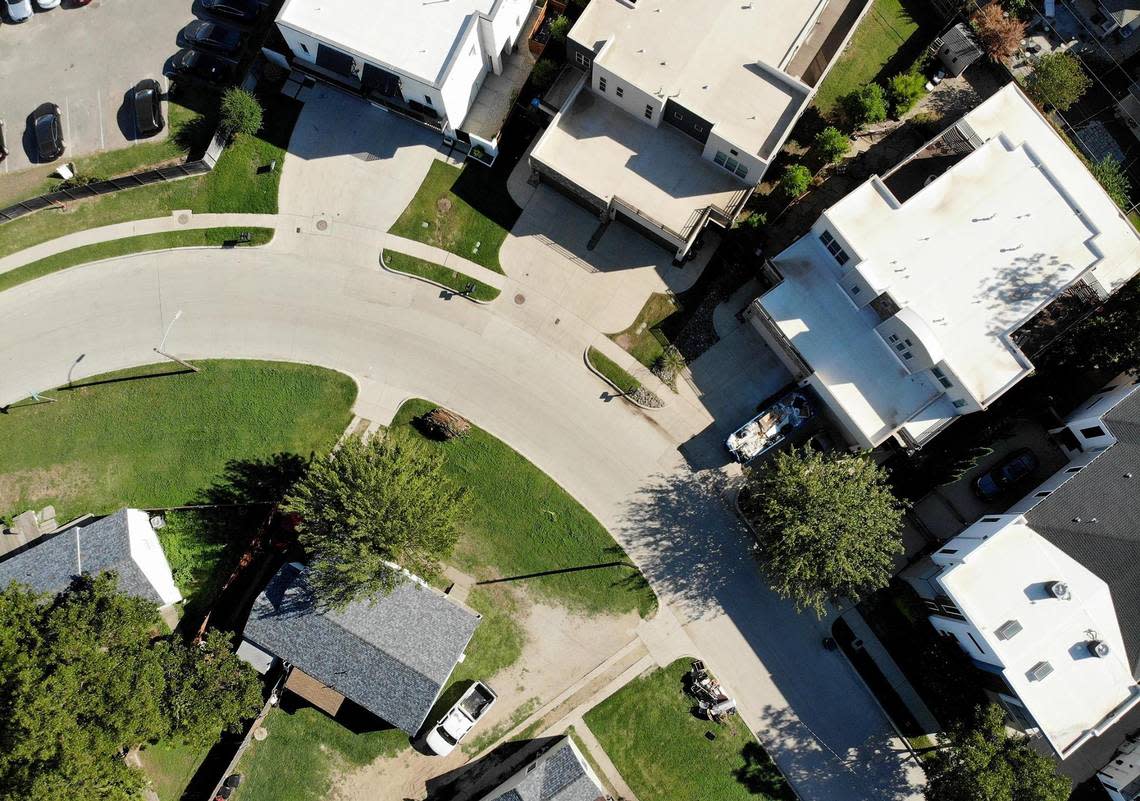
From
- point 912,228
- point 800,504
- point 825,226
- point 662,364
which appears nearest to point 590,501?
point 662,364

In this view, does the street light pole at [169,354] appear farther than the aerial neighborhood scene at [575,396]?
Yes

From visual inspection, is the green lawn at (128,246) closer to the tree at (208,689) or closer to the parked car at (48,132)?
the parked car at (48,132)

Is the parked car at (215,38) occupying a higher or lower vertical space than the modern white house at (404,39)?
higher

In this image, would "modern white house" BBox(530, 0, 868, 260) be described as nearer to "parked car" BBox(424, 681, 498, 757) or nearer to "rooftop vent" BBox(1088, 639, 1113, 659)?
"parked car" BBox(424, 681, 498, 757)

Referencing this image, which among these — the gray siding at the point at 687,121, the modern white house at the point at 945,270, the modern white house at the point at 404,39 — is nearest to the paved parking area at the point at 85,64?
the modern white house at the point at 404,39

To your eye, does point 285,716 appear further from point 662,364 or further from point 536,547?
point 662,364

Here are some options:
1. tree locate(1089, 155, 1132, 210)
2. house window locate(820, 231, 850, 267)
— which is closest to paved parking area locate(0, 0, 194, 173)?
house window locate(820, 231, 850, 267)

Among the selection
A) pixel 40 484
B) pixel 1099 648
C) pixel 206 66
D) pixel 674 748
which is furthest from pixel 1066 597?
pixel 206 66
